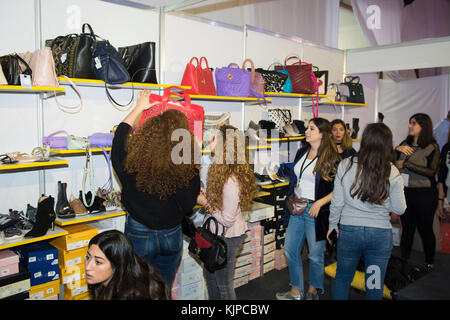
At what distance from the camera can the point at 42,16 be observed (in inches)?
104

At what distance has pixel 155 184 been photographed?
2.04 metres

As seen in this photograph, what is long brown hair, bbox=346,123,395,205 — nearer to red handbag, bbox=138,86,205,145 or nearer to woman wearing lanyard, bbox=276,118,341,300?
woman wearing lanyard, bbox=276,118,341,300

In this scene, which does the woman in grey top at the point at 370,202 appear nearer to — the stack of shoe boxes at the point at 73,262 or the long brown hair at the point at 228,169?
the long brown hair at the point at 228,169

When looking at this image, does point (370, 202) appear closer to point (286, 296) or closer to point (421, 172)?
point (286, 296)

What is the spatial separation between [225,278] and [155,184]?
2.76ft

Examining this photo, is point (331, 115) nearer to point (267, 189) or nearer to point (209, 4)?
point (267, 189)

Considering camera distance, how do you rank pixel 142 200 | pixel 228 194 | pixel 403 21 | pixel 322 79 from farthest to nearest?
pixel 403 21 → pixel 322 79 → pixel 228 194 → pixel 142 200

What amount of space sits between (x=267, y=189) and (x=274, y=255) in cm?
75

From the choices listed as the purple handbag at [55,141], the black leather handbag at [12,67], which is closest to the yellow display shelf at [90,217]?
the purple handbag at [55,141]

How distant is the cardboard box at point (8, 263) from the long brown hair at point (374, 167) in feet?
7.32

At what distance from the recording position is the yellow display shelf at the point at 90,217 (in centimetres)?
251

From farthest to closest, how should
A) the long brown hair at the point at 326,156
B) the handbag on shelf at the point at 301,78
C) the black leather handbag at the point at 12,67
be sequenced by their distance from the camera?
1. the handbag on shelf at the point at 301,78
2. the long brown hair at the point at 326,156
3. the black leather handbag at the point at 12,67

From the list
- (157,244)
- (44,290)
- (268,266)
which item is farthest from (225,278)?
(268,266)
